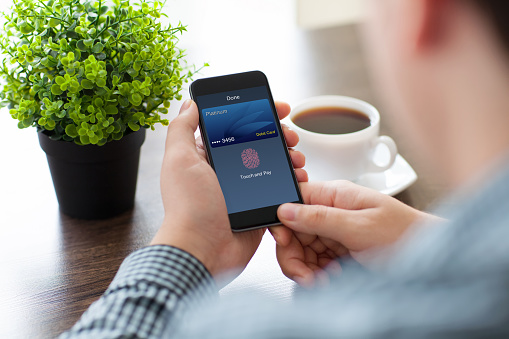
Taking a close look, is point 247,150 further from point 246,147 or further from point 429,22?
point 429,22

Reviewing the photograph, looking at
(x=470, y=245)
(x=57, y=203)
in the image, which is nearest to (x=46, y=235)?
(x=57, y=203)

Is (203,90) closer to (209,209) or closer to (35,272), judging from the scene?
(209,209)

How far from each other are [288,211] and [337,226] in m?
0.08

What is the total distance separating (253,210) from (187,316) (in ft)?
0.92

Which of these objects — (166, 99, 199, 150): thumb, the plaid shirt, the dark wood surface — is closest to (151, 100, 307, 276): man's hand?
(166, 99, 199, 150): thumb

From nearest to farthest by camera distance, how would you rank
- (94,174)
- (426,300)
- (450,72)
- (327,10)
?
1. (426,300)
2. (450,72)
3. (94,174)
4. (327,10)

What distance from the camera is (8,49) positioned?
0.90 meters

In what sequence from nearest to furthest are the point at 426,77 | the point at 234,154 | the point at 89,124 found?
the point at 426,77
the point at 89,124
the point at 234,154

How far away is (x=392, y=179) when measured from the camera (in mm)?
1133

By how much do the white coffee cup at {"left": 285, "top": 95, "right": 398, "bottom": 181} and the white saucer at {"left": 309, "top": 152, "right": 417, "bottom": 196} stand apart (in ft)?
0.07

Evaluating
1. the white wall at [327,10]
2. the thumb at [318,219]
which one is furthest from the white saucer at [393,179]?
the white wall at [327,10]

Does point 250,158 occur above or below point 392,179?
above

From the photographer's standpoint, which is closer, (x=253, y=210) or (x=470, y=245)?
(x=470, y=245)

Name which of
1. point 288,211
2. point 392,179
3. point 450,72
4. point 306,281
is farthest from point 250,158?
point 450,72
